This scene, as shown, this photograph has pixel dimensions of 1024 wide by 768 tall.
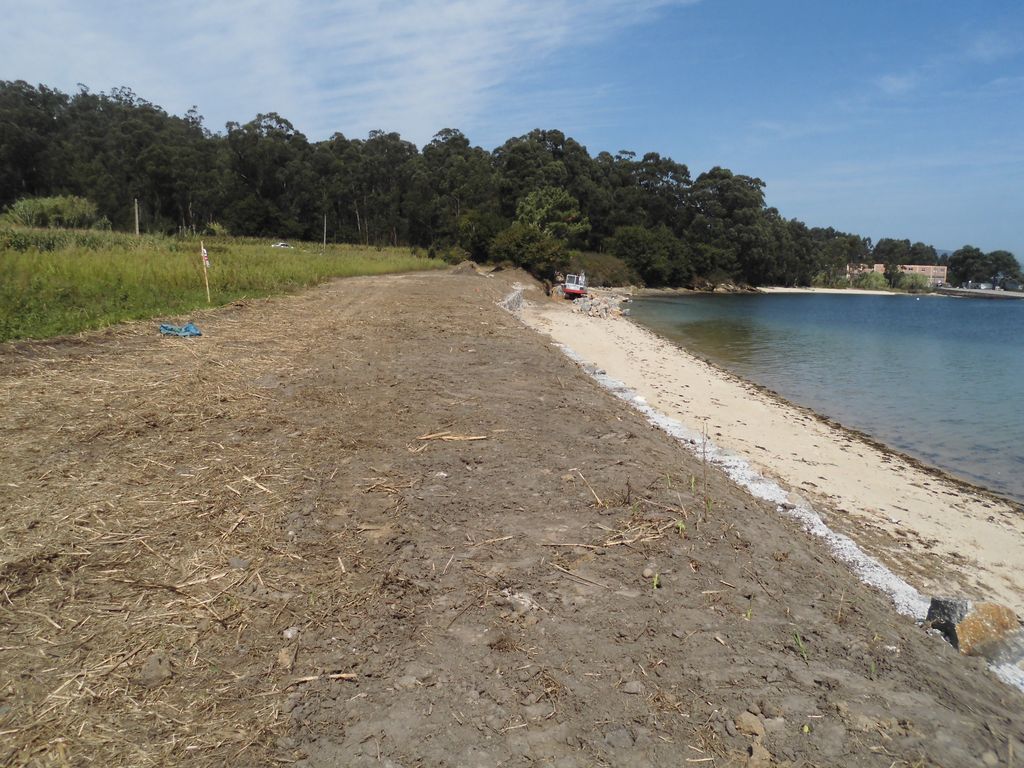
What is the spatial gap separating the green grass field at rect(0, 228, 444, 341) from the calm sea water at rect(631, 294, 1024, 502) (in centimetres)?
1442

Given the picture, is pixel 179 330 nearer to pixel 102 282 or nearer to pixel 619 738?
pixel 102 282

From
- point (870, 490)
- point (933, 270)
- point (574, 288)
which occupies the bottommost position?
point (870, 490)

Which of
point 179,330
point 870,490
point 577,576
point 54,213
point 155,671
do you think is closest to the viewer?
point 155,671

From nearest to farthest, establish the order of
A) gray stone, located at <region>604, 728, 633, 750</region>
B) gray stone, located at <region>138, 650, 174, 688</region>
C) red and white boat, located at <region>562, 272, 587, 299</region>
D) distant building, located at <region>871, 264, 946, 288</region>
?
gray stone, located at <region>604, 728, 633, 750</region> < gray stone, located at <region>138, 650, 174, 688</region> < red and white boat, located at <region>562, 272, 587, 299</region> < distant building, located at <region>871, 264, 946, 288</region>

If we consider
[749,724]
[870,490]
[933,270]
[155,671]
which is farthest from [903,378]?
[933,270]

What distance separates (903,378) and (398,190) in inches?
2393

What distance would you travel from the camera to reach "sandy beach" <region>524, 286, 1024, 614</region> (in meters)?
5.46

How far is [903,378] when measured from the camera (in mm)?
17406

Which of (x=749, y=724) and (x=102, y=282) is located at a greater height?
(x=102, y=282)

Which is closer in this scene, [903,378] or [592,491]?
[592,491]

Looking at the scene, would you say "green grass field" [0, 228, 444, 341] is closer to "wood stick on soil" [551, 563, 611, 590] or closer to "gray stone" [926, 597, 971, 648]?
"wood stick on soil" [551, 563, 611, 590]

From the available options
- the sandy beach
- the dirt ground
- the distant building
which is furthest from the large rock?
the distant building

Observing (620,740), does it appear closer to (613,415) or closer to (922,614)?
(922,614)

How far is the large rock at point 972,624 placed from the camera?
325 cm
